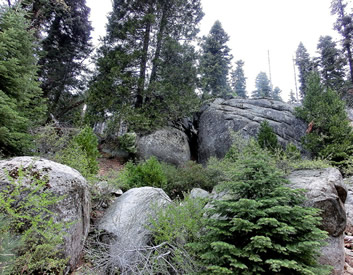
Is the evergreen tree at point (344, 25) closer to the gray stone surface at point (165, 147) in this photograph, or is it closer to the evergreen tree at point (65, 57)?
the gray stone surface at point (165, 147)

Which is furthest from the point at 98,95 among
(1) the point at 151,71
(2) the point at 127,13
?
(2) the point at 127,13

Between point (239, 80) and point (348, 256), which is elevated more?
point (239, 80)

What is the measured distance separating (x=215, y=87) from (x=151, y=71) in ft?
24.2

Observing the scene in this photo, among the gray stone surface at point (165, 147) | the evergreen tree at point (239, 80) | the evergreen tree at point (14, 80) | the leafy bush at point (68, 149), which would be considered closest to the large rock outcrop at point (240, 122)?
the gray stone surface at point (165, 147)

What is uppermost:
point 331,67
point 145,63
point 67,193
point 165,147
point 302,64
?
point 302,64

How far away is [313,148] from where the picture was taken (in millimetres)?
9922

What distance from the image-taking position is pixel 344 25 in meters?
16.6

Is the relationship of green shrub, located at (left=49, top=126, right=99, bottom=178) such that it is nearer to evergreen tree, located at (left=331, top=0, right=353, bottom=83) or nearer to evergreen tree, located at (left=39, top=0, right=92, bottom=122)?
evergreen tree, located at (left=39, top=0, right=92, bottom=122)

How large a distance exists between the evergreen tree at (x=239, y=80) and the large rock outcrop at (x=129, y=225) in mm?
Result: 24134

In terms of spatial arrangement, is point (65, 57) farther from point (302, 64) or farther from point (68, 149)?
point (302, 64)

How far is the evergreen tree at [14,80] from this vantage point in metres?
3.79

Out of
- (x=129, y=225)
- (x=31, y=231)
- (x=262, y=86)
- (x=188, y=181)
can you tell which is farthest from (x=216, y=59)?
(x=31, y=231)

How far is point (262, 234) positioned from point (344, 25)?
21.8 meters

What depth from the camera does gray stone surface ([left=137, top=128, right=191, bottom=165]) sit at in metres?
10.3
